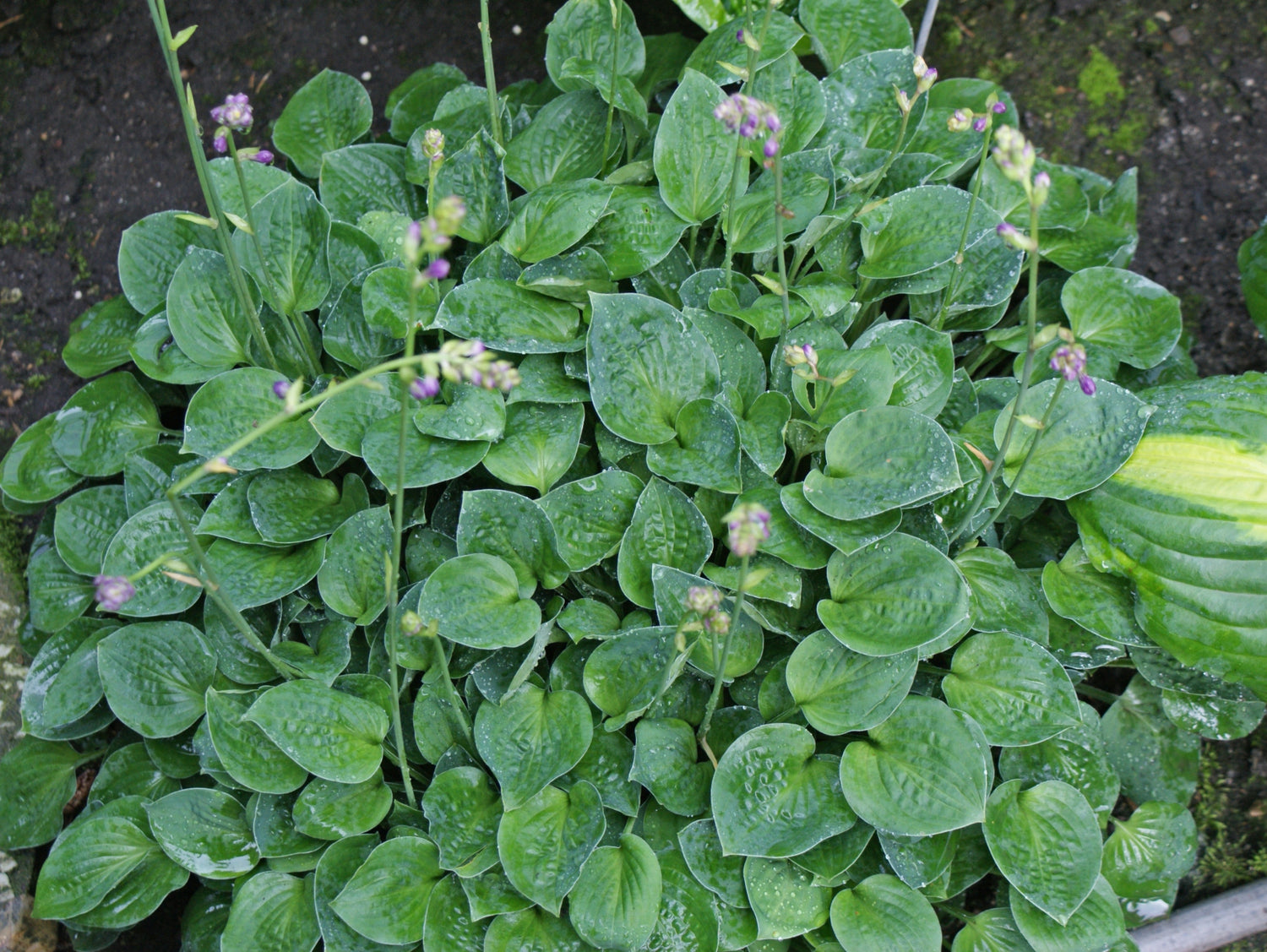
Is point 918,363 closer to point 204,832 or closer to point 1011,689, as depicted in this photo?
point 1011,689

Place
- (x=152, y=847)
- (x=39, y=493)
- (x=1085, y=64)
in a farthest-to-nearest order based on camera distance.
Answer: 1. (x=1085, y=64)
2. (x=39, y=493)
3. (x=152, y=847)

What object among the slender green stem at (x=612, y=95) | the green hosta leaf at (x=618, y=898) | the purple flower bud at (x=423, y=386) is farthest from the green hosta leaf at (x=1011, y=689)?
the slender green stem at (x=612, y=95)

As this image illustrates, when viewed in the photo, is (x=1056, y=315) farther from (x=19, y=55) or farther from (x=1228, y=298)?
(x=19, y=55)

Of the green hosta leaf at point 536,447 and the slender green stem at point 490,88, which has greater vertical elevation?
the slender green stem at point 490,88

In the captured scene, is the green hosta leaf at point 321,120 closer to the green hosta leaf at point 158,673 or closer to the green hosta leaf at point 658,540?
the green hosta leaf at point 158,673

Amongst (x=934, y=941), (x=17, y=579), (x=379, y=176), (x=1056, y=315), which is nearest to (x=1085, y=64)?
(x=1056, y=315)

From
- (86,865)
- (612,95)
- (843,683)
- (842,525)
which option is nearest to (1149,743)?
(843,683)

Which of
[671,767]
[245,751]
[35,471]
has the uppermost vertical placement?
[35,471]
